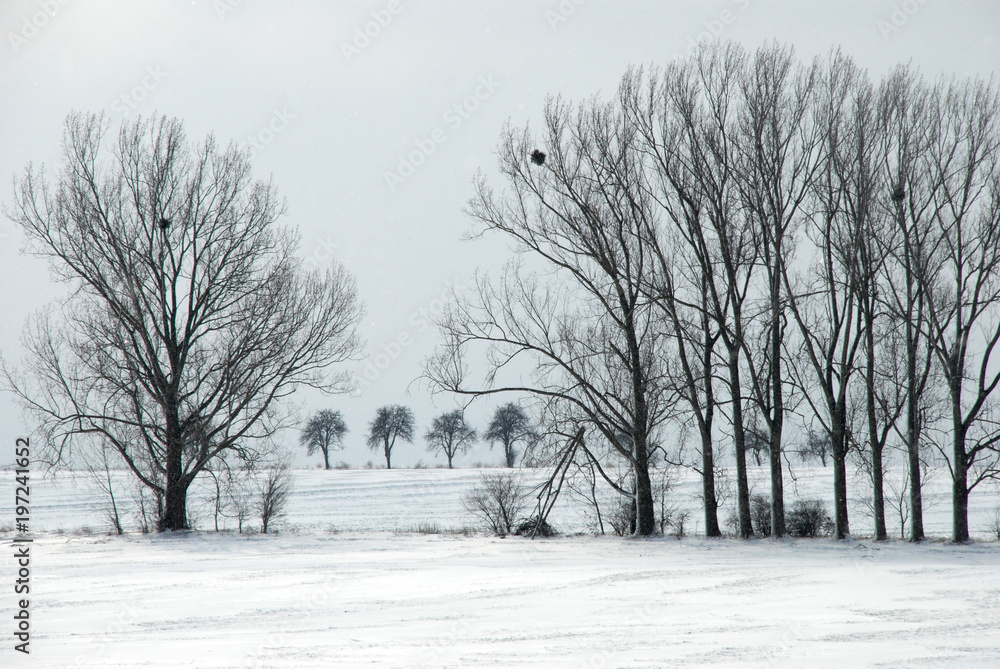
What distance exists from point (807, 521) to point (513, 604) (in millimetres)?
19277

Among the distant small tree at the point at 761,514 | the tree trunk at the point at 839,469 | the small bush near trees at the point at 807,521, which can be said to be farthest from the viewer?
the small bush near trees at the point at 807,521

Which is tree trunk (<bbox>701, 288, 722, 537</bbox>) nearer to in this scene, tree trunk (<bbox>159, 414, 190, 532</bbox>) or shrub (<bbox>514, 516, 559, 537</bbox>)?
shrub (<bbox>514, 516, 559, 537</bbox>)

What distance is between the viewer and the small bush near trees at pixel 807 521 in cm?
2475

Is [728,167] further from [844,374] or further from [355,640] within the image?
[355,640]

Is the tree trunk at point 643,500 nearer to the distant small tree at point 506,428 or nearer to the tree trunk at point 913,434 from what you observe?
the tree trunk at point 913,434

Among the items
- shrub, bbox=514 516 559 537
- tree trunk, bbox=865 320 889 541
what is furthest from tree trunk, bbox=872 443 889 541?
shrub, bbox=514 516 559 537

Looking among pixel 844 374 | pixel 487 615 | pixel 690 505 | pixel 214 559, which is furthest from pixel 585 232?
pixel 690 505

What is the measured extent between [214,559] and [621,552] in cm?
812

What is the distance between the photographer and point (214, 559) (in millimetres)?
14414

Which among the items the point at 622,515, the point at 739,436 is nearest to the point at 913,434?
the point at 739,436

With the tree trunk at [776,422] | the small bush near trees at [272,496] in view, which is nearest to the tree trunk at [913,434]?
the tree trunk at [776,422]

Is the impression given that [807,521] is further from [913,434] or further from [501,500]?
[501,500]

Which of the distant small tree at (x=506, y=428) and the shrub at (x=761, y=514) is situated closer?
the shrub at (x=761, y=514)

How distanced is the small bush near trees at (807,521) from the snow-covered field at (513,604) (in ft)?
23.7
